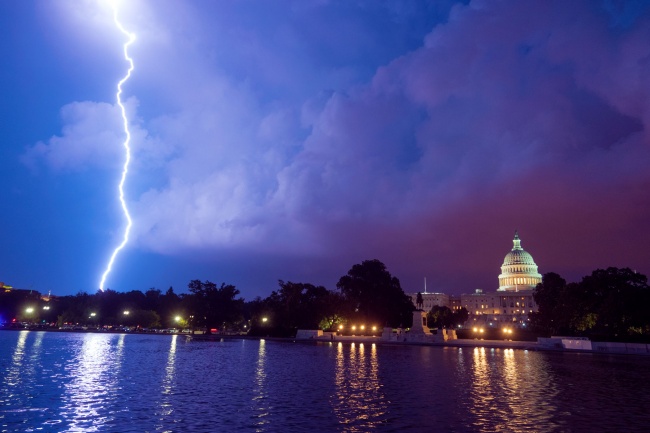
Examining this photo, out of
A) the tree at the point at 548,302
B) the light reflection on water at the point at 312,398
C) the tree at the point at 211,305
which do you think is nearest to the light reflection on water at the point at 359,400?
the light reflection on water at the point at 312,398

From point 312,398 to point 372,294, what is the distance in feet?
281

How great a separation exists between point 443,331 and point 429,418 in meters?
69.9

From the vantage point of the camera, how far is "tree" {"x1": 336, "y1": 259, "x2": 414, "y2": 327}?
108562 millimetres

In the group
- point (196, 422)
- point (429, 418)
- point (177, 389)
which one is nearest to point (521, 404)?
point (429, 418)

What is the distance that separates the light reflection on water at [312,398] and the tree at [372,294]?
227 feet

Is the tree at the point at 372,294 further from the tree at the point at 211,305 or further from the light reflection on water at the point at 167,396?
the light reflection on water at the point at 167,396

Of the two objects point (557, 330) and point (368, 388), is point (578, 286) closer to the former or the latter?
point (557, 330)

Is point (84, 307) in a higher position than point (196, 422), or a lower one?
higher

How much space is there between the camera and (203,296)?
124250 millimetres

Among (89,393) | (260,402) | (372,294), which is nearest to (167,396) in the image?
(89,393)

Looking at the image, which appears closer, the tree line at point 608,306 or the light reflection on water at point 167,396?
the light reflection on water at point 167,396

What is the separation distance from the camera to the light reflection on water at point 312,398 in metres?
18.6

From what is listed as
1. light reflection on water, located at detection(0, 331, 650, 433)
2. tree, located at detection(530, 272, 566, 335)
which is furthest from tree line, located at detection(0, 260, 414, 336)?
light reflection on water, located at detection(0, 331, 650, 433)

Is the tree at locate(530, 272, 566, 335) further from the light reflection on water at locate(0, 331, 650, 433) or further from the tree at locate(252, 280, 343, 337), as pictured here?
the light reflection on water at locate(0, 331, 650, 433)
